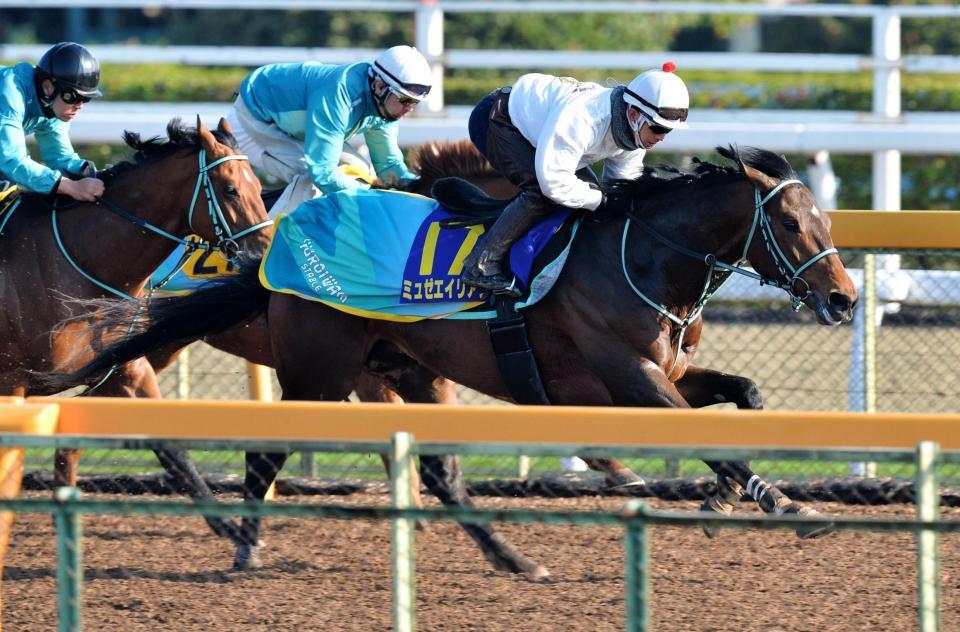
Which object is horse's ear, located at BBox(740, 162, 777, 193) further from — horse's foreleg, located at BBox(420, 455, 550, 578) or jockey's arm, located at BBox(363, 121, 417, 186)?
jockey's arm, located at BBox(363, 121, 417, 186)

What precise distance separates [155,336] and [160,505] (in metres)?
2.33

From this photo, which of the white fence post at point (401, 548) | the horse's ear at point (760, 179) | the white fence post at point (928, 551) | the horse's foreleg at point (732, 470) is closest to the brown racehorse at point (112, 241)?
the horse's foreleg at point (732, 470)

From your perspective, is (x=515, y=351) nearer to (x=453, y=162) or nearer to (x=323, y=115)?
(x=453, y=162)

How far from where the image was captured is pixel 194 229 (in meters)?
5.32

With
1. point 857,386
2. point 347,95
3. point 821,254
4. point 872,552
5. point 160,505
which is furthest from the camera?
point 857,386

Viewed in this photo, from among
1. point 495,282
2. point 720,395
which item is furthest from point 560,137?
point 720,395

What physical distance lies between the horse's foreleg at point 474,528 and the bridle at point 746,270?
84cm

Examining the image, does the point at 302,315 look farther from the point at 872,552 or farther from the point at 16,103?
the point at 872,552

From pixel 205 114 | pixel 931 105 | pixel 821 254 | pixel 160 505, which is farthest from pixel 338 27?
pixel 160 505

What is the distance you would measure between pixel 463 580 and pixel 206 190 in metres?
1.71

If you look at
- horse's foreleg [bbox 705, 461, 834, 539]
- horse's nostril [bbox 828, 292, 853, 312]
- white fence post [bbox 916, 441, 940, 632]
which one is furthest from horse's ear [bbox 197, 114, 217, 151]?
white fence post [bbox 916, 441, 940, 632]

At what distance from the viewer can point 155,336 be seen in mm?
5180

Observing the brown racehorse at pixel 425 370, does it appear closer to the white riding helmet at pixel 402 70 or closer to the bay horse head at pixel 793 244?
the white riding helmet at pixel 402 70

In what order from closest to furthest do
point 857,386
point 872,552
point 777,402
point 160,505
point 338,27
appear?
point 160,505, point 872,552, point 857,386, point 777,402, point 338,27
